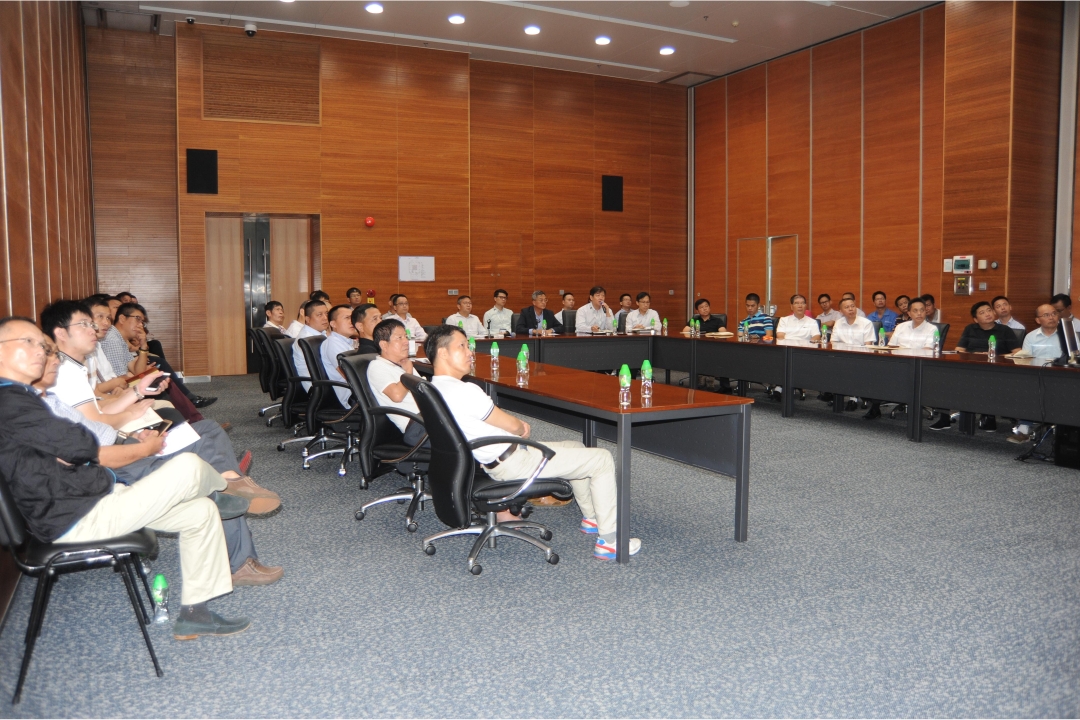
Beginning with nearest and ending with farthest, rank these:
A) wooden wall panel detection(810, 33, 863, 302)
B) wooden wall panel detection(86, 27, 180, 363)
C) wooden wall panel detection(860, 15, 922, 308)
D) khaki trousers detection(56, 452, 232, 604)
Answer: khaki trousers detection(56, 452, 232, 604) < wooden wall panel detection(860, 15, 922, 308) < wooden wall panel detection(86, 27, 180, 363) < wooden wall panel detection(810, 33, 863, 302)

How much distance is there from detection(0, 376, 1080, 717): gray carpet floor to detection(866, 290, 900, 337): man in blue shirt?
4774mm

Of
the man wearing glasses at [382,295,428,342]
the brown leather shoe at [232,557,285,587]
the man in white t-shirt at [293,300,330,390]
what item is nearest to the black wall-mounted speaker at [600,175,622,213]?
the man wearing glasses at [382,295,428,342]

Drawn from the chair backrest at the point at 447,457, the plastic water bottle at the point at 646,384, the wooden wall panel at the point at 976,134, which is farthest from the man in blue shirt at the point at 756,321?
the chair backrest at the point at 447,457

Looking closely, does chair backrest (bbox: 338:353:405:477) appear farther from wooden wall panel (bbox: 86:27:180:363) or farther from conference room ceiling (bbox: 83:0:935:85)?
wooden wall panel (bbox: 86:27:180:363)

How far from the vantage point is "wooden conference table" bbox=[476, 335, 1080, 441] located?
5.52 metres

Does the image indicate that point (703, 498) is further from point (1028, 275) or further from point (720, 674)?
point (1028, 275)

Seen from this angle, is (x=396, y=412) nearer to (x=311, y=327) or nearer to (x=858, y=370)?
(x=311, y=327)

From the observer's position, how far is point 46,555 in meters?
2.38

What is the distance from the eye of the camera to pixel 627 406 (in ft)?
11.8

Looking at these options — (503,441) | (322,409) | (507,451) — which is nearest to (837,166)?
(322,409)

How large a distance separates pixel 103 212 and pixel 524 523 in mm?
9207

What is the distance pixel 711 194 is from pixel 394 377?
396 inches

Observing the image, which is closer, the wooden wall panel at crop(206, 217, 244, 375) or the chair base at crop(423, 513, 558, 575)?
the chair base at crop(423, 513, 558, 575)

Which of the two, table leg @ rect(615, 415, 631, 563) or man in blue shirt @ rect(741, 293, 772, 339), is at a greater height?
man in blue shirt @ rect(741, 293, 772, 339)
